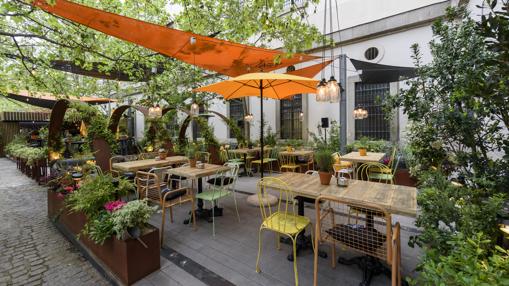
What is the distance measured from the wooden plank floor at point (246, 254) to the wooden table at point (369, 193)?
82 cm

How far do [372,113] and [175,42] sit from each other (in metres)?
6.83

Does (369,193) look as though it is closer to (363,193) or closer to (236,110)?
(363,193)

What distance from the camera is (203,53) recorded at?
423 centimetres

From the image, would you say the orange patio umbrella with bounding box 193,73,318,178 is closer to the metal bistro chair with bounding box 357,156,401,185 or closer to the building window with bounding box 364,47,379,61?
the metal bistro chair with bounding box 357,156,401,185

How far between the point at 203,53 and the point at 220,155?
14.0ft

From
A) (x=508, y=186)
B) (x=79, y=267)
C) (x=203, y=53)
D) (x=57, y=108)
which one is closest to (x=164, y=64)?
(x=57, y=108)

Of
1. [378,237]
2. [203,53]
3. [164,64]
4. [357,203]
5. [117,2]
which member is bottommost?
[378,237]

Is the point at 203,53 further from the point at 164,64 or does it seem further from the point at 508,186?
the point at 508,186

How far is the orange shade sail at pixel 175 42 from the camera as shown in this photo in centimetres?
287

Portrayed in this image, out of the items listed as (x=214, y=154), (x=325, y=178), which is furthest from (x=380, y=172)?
(x=214, y=154)

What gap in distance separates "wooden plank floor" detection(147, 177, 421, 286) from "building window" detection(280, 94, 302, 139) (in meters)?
6.22

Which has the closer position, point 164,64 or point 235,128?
point 164,64

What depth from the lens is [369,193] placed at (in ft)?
7.68

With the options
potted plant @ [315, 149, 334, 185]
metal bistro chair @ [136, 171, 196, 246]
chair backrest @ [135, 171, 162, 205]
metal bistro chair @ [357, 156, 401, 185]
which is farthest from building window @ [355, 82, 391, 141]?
chair backrest @ [135, 171, 162, 205]
